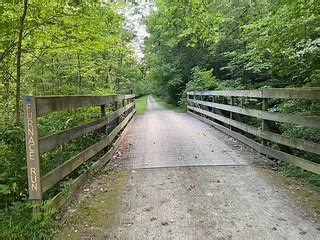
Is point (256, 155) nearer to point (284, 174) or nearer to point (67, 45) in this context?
point (284, 174)

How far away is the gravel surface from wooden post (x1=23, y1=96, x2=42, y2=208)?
30.7 inches

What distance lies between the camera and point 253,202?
347 cm

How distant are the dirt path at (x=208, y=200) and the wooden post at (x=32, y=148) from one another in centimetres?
55

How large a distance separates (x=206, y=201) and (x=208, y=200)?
0.04 m

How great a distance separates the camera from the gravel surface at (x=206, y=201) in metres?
2.84

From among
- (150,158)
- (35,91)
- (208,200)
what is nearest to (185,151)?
(150,158)

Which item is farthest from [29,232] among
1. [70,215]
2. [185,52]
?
[185,52]

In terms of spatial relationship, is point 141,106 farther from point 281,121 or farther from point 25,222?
point 25,222

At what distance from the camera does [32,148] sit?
2.79 m

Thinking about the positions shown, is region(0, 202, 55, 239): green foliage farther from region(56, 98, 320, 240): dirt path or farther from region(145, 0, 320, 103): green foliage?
region(145, 0, 320, 103): green foliage

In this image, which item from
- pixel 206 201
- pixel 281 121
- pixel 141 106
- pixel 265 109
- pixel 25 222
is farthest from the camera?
pixel 141 106

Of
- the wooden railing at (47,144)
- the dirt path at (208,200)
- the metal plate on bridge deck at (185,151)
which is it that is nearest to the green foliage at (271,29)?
the metal plate on bridge deck at (185,151)

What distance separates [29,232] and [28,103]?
44.4 inches

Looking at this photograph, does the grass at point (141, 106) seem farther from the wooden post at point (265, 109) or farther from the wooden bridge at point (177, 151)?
the wooden post at point (265, 109)
